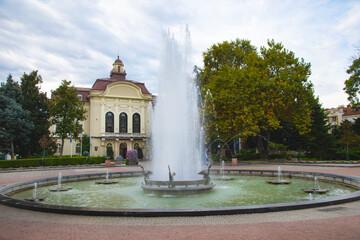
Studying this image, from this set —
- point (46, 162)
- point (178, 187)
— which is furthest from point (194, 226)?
point (46, 162)

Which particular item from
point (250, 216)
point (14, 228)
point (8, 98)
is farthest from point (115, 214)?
point (8, 98)

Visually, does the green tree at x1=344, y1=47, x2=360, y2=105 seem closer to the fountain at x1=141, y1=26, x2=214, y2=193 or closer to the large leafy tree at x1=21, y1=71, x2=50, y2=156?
A: the fountain at x1=141, y1=26, x2=214, y2=193

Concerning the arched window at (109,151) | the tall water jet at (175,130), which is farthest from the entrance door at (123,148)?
the tall water jet at (175,130)

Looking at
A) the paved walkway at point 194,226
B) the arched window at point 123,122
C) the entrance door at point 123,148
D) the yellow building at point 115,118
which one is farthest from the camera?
the arched window at point 123,122

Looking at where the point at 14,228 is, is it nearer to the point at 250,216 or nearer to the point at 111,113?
the point at 250,216

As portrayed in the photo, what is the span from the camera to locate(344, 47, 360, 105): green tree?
30433 millimetres

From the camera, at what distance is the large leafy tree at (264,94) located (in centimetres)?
3134

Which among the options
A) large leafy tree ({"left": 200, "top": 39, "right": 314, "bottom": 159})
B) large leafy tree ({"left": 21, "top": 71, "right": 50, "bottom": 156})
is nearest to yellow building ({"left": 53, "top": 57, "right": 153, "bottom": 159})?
large leafy tree ({"left": 21, "top": 71, "right": 50, "bottom": 156})

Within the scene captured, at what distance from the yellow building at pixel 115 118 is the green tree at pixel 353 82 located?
102ft

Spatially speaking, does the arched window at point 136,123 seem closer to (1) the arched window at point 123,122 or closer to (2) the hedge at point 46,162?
(1) the arched window at point 123,122

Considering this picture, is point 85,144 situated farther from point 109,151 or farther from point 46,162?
point 46,162

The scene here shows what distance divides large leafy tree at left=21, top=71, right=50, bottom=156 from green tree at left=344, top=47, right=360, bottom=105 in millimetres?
39928

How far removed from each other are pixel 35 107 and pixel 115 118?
14918 millimetres

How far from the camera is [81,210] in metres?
7.35
